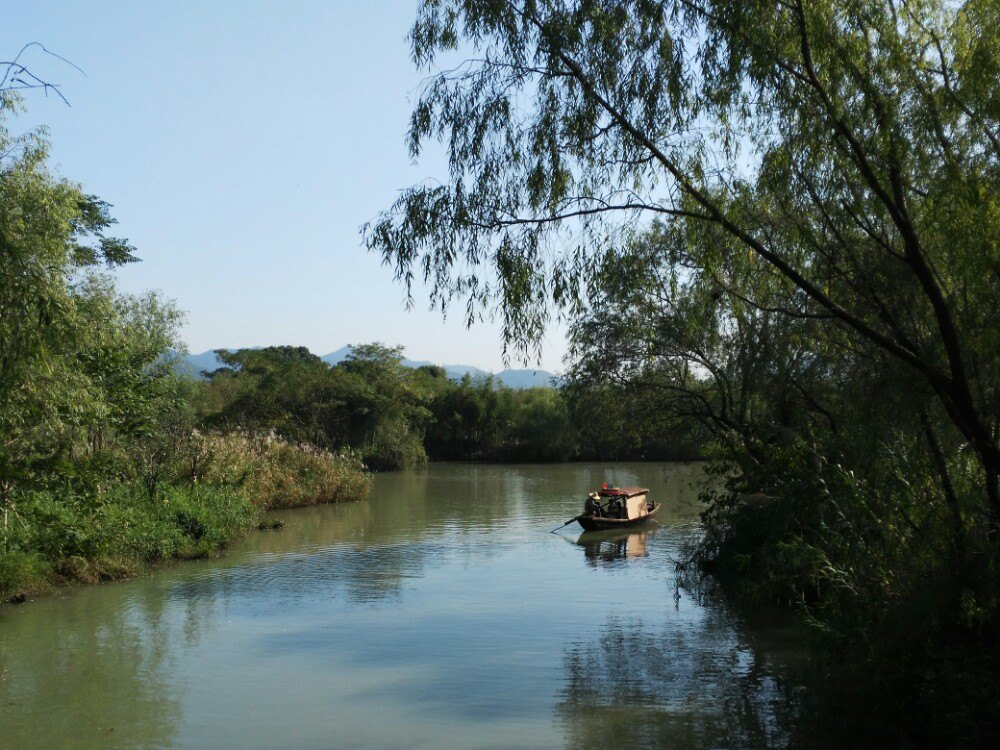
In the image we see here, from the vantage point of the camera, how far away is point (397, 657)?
37.6 ft

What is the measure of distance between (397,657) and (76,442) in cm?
540

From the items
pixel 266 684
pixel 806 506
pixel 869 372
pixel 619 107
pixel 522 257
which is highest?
pixel 619 107

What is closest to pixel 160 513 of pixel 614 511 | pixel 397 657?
pixel 397 657

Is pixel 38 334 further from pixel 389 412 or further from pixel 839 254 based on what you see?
pixel 389 412

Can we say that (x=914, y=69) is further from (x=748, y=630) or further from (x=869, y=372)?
(x=748, y=630)

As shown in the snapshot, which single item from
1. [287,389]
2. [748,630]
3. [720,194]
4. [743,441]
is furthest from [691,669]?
[287,389]

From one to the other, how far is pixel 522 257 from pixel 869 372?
3.12m

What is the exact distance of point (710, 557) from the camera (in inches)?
645

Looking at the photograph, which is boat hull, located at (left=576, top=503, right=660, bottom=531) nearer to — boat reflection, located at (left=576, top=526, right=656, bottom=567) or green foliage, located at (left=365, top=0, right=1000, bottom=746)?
boat reflection, located at (left=576, top=526, right=656, bottom=567)

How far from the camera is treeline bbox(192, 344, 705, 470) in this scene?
4178 centimetres

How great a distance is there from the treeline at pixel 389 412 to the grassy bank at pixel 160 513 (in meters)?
4.47

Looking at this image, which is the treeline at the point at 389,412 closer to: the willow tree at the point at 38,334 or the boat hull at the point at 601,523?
the boat hull at the point at 601,523

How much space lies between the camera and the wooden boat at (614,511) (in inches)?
914

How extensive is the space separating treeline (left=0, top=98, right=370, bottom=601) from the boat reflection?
7831mm
